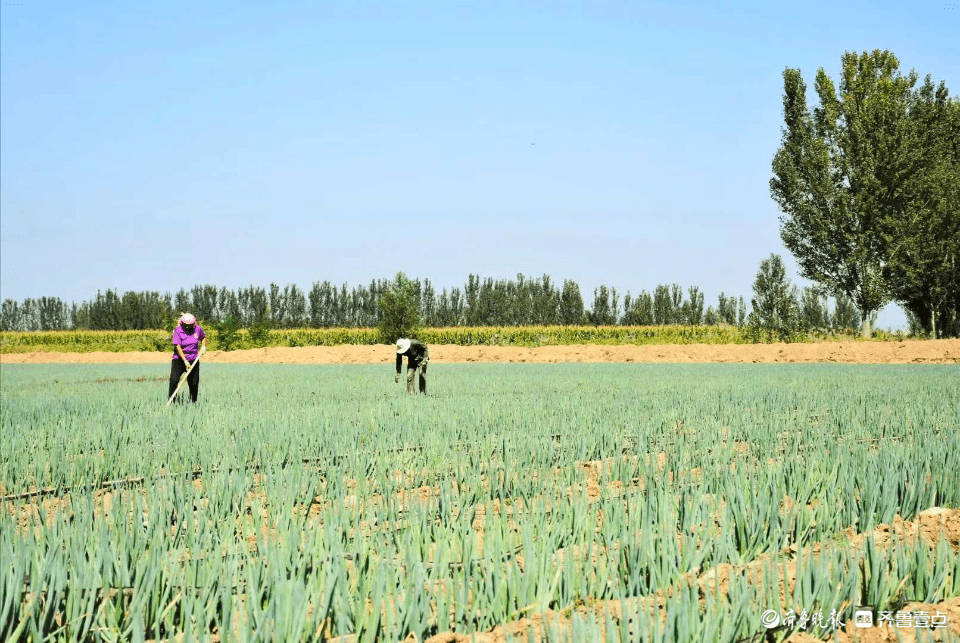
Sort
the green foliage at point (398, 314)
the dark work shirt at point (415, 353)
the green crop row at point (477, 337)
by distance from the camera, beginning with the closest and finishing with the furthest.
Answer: the dark work shirt at point (415, 353) → the green foliage at point (398, 314) → the green crop row at point (477, 337)

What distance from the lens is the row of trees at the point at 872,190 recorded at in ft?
109

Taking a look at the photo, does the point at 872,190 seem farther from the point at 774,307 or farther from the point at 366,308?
the point at 366,308

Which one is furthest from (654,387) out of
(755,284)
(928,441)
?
(755,284)

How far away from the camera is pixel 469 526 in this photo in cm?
390

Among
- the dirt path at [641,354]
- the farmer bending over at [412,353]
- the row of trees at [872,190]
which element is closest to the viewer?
the farmer bending over at [412,353]

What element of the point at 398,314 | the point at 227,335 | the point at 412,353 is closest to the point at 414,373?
the point at 412,353

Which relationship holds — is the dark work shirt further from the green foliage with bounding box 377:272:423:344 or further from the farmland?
the green foliage with bounding box 377:272:423:344

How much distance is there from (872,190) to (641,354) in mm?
12691

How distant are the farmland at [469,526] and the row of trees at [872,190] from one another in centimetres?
2725

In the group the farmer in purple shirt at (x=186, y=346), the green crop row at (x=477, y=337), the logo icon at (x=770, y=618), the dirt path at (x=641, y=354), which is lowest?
the dirt path at (x=641, y=354)

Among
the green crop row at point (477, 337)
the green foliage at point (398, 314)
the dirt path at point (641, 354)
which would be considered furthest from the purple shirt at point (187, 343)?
the green crop row at point (477, 337)

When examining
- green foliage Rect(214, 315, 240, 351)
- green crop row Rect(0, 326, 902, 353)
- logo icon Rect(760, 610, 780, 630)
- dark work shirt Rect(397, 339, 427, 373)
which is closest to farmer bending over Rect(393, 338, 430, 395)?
dark work shirt Rect(397, 339, 427, 373)

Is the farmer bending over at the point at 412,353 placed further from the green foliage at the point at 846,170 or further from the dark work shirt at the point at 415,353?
the green foliage at the point at 846,170

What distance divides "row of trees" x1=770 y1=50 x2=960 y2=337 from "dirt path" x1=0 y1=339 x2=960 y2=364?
6281 millimetres
